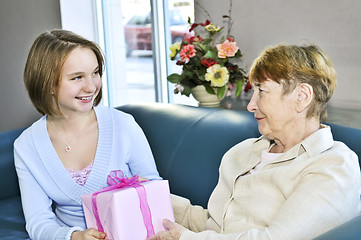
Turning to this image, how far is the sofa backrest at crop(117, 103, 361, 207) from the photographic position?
2037mm

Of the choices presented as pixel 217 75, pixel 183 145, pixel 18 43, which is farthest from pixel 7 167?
pixel 18 43

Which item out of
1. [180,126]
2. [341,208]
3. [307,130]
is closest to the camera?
[341,208]

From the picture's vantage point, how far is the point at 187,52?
2.51 meters

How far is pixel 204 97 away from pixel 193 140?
427 millimetres

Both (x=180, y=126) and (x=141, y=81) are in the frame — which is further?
(x=141, y=81)

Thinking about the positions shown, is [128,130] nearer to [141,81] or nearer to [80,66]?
[80,66]

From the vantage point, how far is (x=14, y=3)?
15.4ft

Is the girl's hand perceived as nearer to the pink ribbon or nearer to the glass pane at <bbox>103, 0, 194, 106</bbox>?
the pink ribbon

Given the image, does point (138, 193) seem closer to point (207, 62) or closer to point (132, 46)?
point (207, 62)

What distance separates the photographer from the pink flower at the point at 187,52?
250 centimetres

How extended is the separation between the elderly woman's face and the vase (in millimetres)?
1050

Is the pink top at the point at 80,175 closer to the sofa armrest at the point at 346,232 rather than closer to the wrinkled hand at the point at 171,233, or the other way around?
the wrinkled hand at the point at 171,233

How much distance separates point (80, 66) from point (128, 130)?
35cm

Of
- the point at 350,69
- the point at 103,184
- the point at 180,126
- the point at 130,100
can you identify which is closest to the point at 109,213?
the point at 103,184
